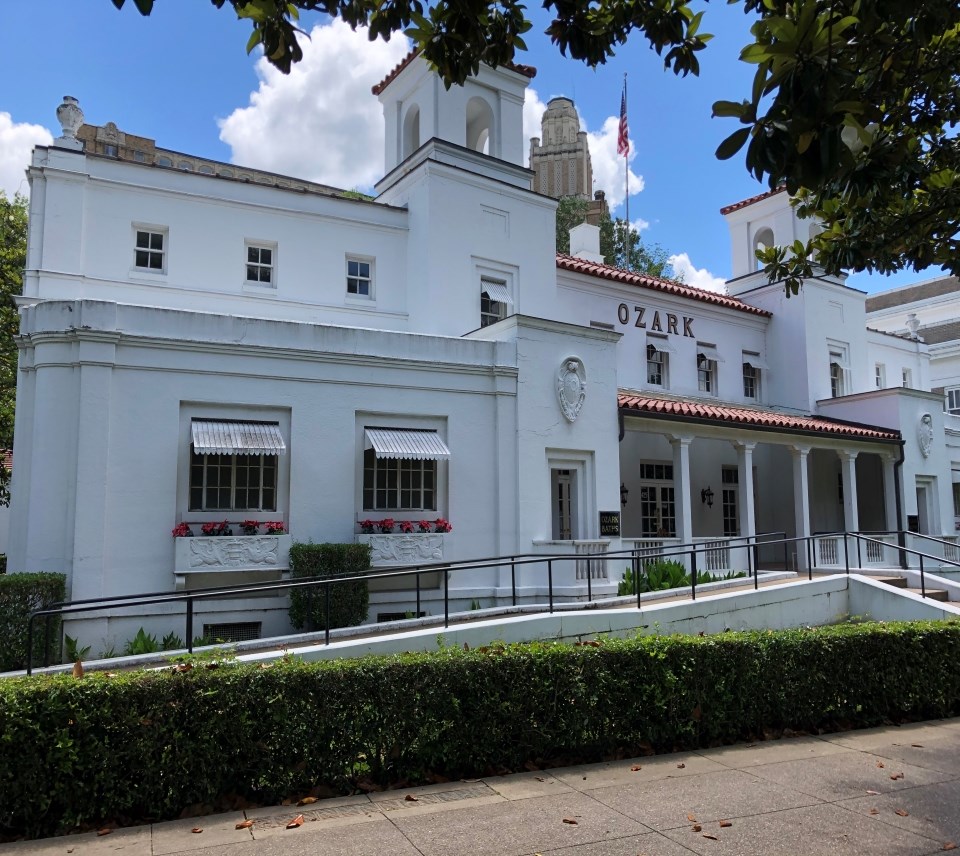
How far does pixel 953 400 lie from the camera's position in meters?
33.0

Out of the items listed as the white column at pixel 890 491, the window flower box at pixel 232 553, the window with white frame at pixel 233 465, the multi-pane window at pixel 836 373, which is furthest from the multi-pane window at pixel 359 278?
the multi-pane window at pixel 836 373

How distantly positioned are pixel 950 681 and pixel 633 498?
1140 cm

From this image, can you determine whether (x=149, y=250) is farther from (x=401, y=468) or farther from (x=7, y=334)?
(x=7, y=334)

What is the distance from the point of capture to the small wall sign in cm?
1652

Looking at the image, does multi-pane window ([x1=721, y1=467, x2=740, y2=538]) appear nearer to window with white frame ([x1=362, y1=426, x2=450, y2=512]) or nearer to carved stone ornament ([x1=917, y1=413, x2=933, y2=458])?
Result: carved stone ornament ([x1=917, y1=413, x2=933, y2=458])

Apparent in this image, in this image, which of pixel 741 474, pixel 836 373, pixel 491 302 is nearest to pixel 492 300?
pixel 491 302

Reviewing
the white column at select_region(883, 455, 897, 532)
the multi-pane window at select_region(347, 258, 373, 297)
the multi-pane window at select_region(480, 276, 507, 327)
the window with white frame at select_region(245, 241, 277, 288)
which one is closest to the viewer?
the window with white frame at select_region(245, 241, 277, 288)

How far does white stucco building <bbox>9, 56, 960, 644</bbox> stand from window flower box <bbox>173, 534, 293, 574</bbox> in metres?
0.04

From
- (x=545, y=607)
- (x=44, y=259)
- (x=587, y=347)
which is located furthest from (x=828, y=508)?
(x=44, y=259)

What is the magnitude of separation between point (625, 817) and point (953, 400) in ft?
107

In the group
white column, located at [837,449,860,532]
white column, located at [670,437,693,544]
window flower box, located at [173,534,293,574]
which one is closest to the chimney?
white column, located at [670,437,693,544]

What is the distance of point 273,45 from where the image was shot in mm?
5977

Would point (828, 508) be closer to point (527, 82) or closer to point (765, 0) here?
point (527, 82)

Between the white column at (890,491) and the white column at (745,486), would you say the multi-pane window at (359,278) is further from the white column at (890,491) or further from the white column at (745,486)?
the white column at (890,491)
